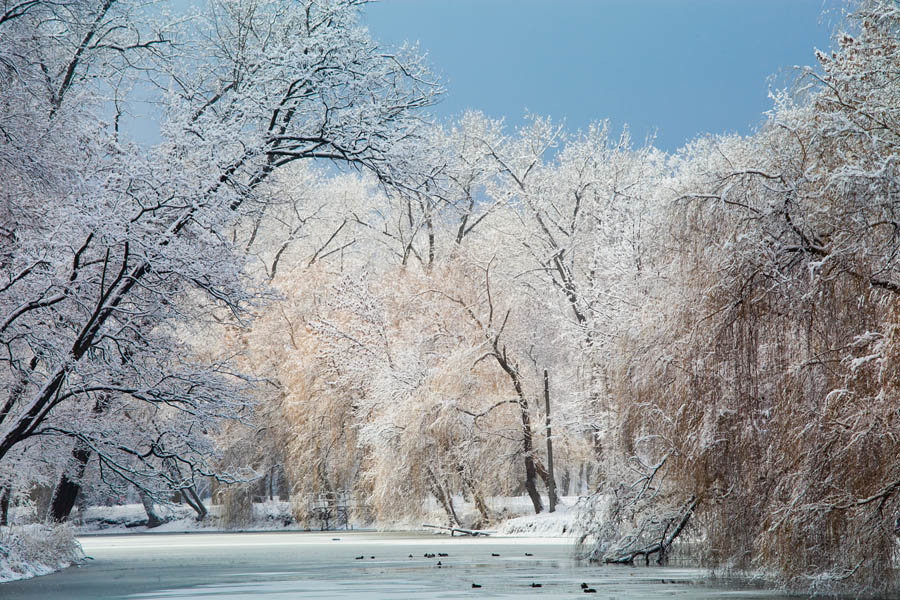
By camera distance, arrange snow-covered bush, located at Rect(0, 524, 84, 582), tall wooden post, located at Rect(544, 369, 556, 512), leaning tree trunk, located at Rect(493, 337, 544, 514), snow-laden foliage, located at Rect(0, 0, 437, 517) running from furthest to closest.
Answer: leaning tree trunk, located at Rect(493, 337, 544, 514)
tall wooden post, located at Rect(544, 369, 556, 512)
snow-covered bush, located at Rect(0, 524, 84, 582)
snow-laden foliage, located at Rect(0, 0, 437, 517)

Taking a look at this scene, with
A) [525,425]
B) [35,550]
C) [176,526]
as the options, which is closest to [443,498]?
[525,425]

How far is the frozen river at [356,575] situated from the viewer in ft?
35.0

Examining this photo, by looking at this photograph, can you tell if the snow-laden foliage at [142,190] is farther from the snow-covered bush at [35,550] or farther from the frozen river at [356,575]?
the snow-covered bush at [35,550]

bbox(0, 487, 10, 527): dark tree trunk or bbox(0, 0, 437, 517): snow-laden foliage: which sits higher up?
bbox(0, 0, 437, 517): snow-laden foliage

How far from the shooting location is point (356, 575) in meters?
13.4

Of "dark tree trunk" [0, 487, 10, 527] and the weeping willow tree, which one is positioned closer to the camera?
the weeping willow tree

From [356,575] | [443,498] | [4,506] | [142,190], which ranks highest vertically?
[142,190]

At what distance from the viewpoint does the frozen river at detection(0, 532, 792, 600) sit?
10.7 m

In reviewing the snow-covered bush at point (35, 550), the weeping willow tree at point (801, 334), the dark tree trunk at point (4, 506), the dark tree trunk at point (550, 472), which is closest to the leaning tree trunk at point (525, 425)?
the dark tree trunk at point (550, 472)

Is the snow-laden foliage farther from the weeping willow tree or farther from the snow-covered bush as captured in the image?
the weeping willow tree

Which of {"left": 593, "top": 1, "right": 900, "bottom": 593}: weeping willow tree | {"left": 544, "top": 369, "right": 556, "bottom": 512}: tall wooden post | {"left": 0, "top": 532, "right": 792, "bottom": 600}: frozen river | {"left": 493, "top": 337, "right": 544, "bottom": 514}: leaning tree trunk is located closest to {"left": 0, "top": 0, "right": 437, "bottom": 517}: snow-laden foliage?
{"left": 0, "top": 532, "right": 792, "bottom": 600}: frozen river

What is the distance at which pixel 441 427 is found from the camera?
81.1ft

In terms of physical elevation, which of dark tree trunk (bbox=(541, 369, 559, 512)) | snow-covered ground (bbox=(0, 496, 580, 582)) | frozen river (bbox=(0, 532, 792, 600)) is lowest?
frozen river (bbox=(0, 532, 792, 600))

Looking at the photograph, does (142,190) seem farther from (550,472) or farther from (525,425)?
(550,472)
